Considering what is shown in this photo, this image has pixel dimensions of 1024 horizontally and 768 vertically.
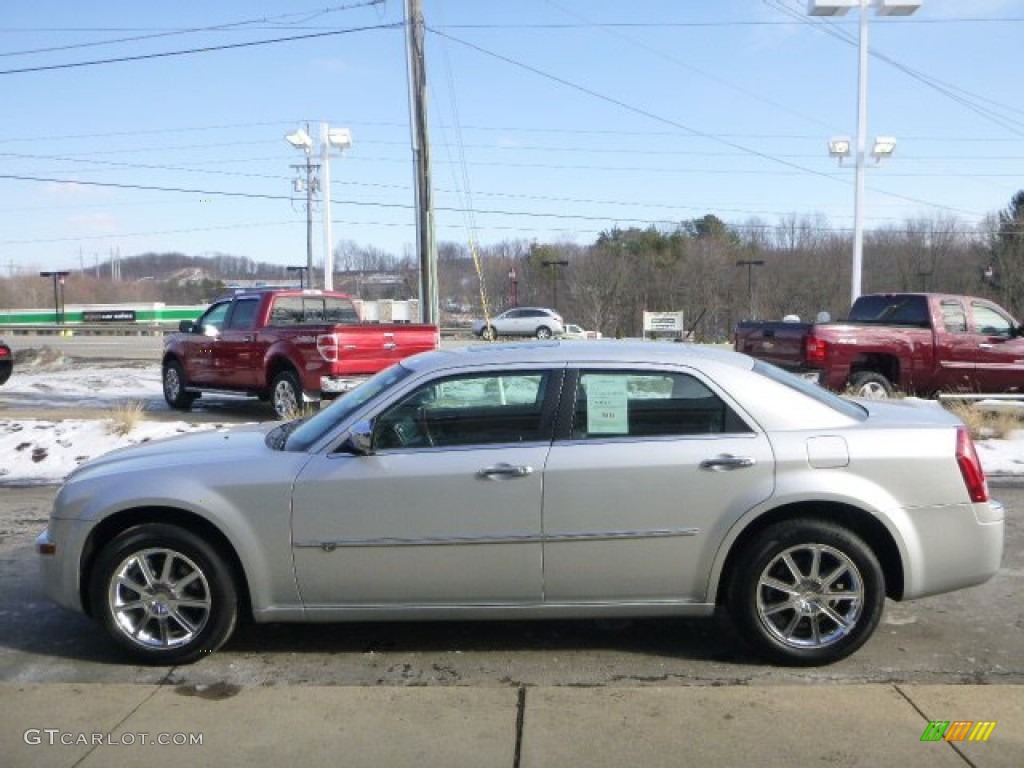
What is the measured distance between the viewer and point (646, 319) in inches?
1432

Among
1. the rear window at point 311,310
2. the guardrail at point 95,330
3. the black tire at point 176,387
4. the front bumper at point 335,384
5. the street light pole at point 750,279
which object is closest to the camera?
the front bumper at point 335,384

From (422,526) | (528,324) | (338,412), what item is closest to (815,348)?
(338,412)

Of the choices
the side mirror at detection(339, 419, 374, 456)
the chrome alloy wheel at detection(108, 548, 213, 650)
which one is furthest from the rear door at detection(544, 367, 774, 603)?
the chrome alloy wheel at detection(108, 548, 213, 650)

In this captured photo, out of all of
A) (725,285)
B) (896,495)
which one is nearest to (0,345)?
(896,495)

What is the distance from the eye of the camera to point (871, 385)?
12.1m

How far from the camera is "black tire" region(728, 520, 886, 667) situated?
161 inches

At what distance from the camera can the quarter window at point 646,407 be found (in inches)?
167

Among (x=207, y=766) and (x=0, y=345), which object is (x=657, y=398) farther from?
(x=0, y=345)

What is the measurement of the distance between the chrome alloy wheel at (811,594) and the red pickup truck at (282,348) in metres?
8.04

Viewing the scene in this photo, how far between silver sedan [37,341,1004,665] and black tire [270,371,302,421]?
761 cm

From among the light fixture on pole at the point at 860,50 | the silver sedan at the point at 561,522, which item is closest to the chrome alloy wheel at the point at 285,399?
the silver sedan at the point at 561,522

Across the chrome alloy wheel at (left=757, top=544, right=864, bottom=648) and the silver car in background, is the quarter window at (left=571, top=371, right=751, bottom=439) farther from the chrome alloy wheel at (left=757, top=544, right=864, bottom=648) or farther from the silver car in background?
the silver car in background

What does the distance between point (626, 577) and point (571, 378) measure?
98 centimetres

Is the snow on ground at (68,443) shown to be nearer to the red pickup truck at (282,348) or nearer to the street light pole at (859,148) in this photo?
the red pickup truck at (282,348)
